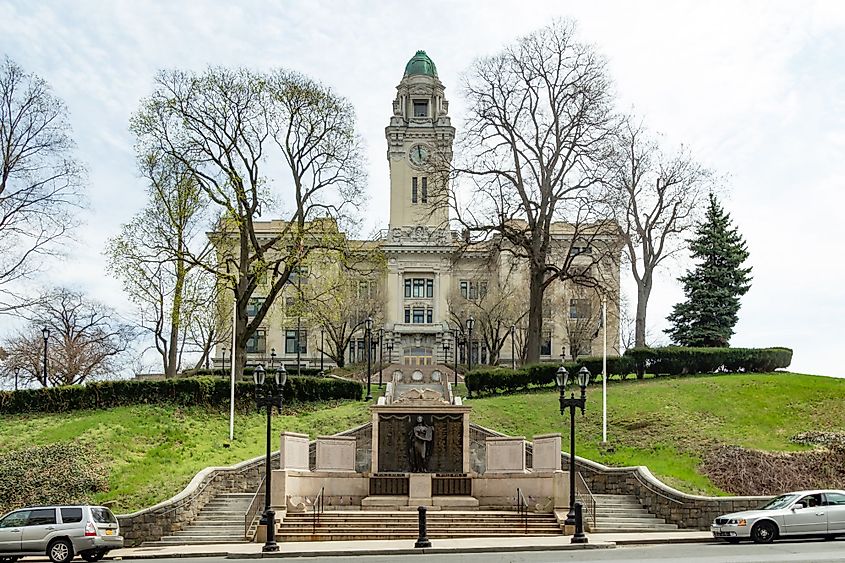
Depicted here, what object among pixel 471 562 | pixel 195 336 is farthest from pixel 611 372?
pixel 195 336

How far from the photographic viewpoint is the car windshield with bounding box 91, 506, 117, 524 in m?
21.8

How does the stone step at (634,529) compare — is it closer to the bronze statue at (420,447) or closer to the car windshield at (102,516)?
the bronze statue at (420,447)

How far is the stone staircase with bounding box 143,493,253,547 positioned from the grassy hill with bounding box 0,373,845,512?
1449mm

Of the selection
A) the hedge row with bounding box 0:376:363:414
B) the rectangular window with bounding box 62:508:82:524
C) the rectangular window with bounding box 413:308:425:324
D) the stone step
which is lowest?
the stone step

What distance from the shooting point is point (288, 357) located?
8475 centimetres

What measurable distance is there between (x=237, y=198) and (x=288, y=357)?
43.4 metres

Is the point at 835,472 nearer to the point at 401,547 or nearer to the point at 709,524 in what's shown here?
the point at 709,524

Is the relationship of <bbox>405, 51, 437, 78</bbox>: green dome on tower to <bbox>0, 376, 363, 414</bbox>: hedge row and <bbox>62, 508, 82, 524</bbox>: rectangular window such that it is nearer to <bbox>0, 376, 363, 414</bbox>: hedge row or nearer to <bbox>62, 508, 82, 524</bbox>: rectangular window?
<bbox>0, 376, 363, 414</bbox>: hedge row

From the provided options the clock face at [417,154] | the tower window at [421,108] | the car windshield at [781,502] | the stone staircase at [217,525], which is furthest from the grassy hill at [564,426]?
the tower window at [421,108]

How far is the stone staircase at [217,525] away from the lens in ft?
80.7

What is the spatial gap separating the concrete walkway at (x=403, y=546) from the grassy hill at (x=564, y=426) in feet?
12.9

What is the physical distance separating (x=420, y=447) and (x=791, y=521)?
11.4m

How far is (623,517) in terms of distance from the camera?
26.5 meters

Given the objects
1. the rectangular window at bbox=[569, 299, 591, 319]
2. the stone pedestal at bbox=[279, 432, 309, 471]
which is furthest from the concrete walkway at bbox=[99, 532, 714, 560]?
the rectangular window at bbox=[569, 299, 591, 319]
